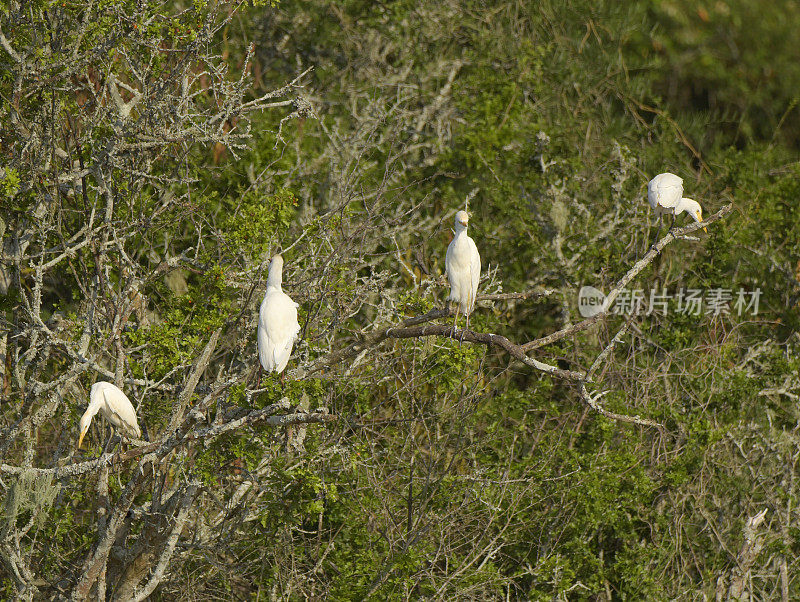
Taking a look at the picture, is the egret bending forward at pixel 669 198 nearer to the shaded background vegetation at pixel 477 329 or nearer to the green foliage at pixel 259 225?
the shaded background vegetation at pixel 477 329

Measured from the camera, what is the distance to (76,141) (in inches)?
250

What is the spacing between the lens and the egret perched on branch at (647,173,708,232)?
684 cm

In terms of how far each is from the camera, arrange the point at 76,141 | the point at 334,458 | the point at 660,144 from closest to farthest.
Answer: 1. the point at 76,141
2. the point at 334,458
3. the point at 660,144

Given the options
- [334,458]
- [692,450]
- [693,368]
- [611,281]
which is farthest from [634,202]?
[334,458]

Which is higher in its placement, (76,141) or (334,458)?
(76,141)

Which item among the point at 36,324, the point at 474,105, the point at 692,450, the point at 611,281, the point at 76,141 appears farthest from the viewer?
the point at 474,105

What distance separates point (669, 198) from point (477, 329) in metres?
1.54

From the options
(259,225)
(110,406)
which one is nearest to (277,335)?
(259,225)

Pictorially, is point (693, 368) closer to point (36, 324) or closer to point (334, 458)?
point (334, 458)

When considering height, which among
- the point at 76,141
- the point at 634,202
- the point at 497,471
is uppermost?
the point at 76,141

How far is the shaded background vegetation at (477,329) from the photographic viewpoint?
20.2ft

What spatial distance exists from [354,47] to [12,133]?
4.98 m

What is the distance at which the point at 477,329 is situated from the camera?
6730 mm

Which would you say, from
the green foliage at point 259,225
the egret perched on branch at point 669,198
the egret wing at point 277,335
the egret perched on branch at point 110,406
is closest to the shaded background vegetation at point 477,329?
the green foliage at point 259,225
